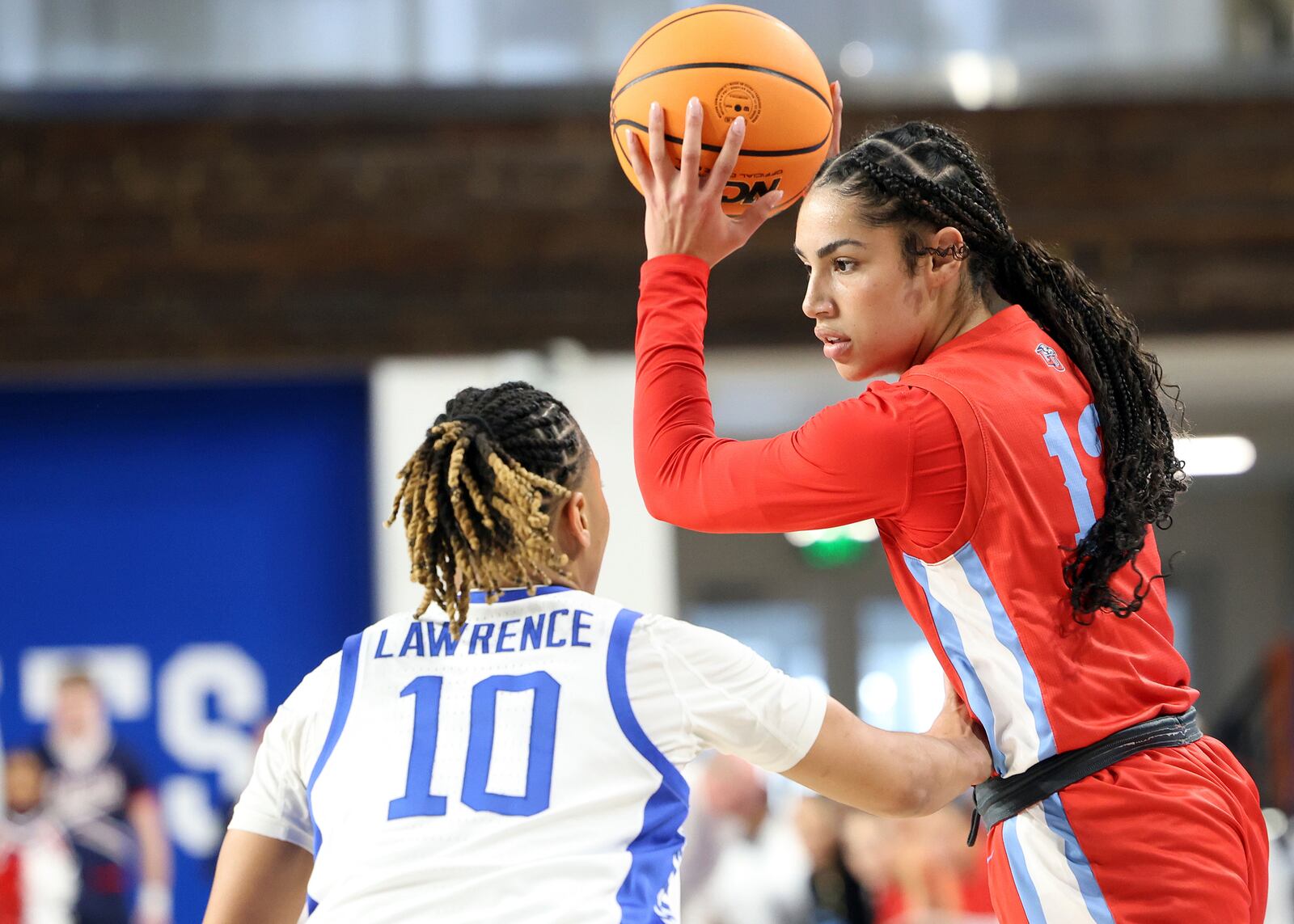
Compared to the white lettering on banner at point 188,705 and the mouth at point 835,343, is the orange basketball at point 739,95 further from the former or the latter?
the white lettering on banner at point 188,705

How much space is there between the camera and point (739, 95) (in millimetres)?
2312

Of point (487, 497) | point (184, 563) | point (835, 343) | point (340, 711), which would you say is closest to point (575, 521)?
point (487, 497)

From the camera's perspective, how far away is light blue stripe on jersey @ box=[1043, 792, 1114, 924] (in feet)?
6.52

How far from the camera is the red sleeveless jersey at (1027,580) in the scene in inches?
78.8

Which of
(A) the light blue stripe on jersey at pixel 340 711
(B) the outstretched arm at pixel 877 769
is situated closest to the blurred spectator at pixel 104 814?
(A) the light blue stripe on jersey at pixel 340 711

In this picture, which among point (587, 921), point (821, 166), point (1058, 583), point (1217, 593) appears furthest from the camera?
point (1217, 593)

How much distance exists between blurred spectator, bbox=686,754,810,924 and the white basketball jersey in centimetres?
457

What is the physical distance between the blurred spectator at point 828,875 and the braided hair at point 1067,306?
4.38 metres

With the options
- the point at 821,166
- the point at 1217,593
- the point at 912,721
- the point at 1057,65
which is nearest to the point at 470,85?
the point at 1057,65

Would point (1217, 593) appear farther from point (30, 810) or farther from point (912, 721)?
point (30, 810)

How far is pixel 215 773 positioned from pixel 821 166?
4.87m

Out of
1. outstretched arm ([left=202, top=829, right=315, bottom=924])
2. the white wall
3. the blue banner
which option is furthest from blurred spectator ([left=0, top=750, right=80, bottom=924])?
outstretched arm ([left=202, top=829, right=315, bottom=924])

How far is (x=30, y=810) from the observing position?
6.24 metres

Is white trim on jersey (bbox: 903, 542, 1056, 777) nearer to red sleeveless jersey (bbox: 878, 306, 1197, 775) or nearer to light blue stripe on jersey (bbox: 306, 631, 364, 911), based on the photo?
red sleeveless jersey (bbox: 878, 306, 1197, 775)
